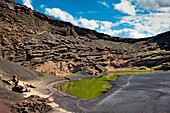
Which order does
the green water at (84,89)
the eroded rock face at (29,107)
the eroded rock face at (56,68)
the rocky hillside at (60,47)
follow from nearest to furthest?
1. the eroded rock face at (29,107)
2. the green water at (84,89)
3. the eroded rock face at (56,68)
4. the rocky hillside at (60,47)

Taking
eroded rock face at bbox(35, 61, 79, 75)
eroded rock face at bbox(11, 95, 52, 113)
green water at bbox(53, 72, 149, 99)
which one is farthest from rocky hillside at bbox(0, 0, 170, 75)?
eroded rock face at bbox(11, 95, 52, 113)

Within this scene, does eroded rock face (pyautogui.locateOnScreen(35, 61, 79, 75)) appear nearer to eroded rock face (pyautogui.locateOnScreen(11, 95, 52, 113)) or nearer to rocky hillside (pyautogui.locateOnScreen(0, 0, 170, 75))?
rocky hillside (pyautogui.locateOnScreen(0, 0, 170, 75))

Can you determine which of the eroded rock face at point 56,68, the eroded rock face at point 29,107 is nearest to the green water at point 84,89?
the eroded rock face at point 29,107

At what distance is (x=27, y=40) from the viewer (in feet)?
189

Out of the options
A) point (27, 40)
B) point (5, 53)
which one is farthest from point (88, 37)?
point (5, 53)

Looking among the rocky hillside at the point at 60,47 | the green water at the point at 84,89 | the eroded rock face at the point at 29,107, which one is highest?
the rocky hillside at the point at 60,47

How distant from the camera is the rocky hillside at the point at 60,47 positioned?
179 feet

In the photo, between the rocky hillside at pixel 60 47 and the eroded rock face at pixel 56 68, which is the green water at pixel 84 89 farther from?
the rocky hillside at pixel 60 47

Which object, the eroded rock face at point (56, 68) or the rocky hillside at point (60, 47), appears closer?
the eroded rock face at point (56, 68)

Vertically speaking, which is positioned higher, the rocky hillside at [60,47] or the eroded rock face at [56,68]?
the rocky hillside at [60,47]

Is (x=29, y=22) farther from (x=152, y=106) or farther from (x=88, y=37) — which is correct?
(x=152, y=106)

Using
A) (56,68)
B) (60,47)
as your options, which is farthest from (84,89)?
(60,47)

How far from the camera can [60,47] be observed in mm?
66750

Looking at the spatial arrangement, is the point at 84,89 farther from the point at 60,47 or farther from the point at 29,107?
the point at 60,47
